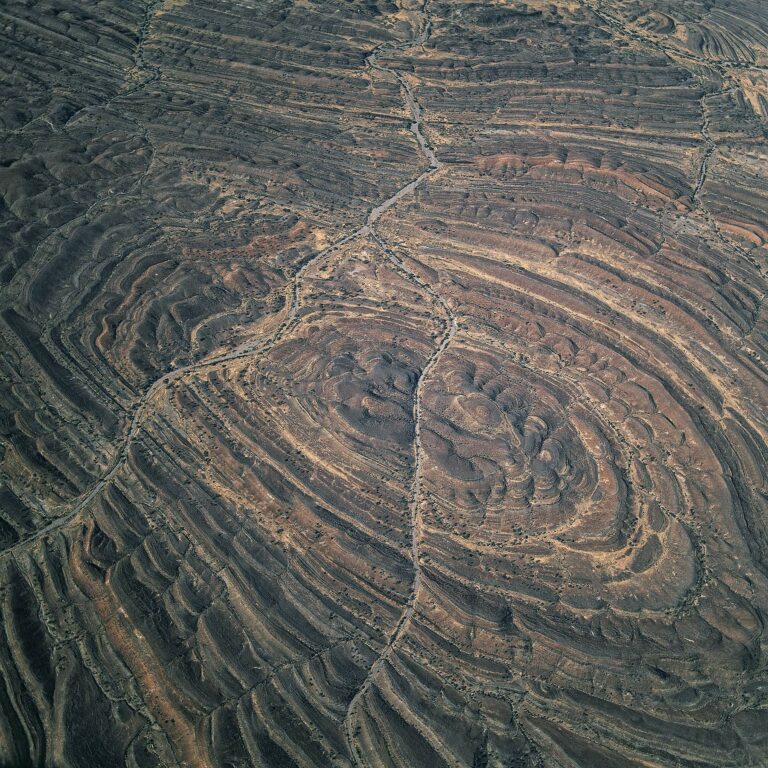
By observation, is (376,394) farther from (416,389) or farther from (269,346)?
(269,346)

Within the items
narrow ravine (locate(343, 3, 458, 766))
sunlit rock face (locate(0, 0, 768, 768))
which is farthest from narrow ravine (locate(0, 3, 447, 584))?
sunlit rock face (locate(0, 0, 768, 768))

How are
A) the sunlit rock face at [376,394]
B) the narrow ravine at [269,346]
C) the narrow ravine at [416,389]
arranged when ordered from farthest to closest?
the narrow ravine at [269,346]
the narrow ravine at [416,389]
the sunlit rock face at [376,394]

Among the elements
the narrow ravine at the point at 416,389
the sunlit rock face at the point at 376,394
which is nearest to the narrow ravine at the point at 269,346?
the narrow ravine at the point at 416,389

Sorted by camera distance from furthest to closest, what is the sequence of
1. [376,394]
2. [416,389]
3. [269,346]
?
1. [269,346]
2. [416,389]
3. [376,394]

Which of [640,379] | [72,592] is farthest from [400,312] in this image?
[72,592]

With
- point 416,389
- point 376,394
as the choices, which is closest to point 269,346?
point 376,394

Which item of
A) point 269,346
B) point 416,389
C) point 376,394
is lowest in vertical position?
point 269,346

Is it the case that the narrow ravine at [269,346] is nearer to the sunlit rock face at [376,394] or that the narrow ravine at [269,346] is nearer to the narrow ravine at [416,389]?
the narrow ravine at [416,389]

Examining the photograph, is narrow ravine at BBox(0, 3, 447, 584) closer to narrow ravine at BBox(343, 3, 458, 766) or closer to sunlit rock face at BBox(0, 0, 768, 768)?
narrow ravine at BBox(343, 3, 458, 766)
